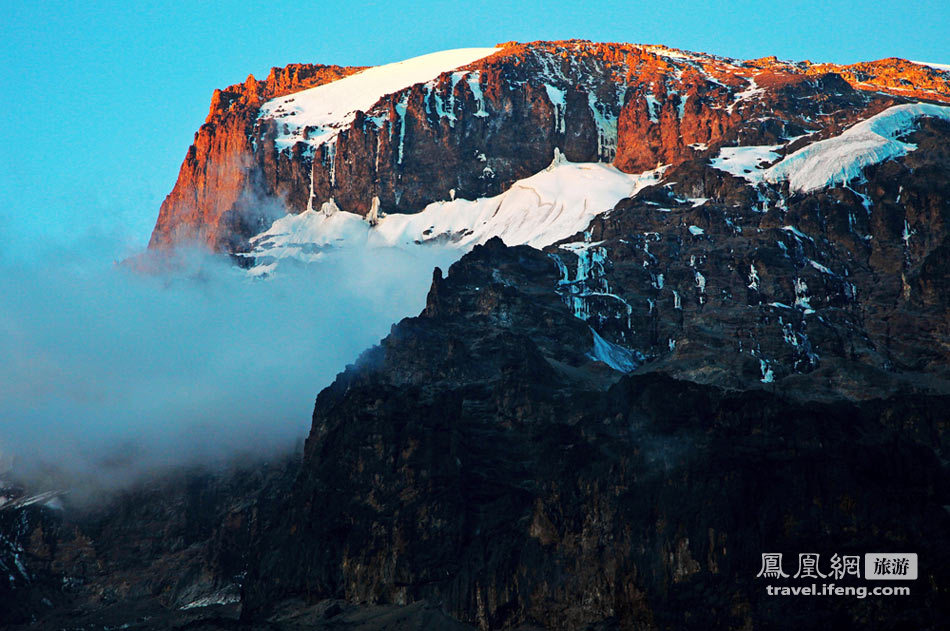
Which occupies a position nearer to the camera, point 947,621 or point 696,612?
point 947,621

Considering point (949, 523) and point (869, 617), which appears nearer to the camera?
point (869, 617)

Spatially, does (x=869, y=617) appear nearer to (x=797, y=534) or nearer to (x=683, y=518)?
(x=797, y=534)

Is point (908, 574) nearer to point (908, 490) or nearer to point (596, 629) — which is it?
point (908, 490)

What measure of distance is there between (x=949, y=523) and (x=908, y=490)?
30.4 feet

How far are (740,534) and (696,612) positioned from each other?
13.0 metres

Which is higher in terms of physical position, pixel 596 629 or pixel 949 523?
pixel 949 523

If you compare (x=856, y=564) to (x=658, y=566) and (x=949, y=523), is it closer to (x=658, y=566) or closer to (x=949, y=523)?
(x=949, y=523)

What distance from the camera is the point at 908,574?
183000mm

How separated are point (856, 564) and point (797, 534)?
876cm

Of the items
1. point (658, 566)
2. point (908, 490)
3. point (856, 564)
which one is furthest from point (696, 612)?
point (908, 490)

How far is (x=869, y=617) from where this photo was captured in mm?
179625

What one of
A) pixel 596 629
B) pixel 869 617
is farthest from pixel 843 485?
pixel 596 629

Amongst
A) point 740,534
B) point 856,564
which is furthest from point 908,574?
point 740,534

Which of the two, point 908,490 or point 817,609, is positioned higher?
point 908,490
